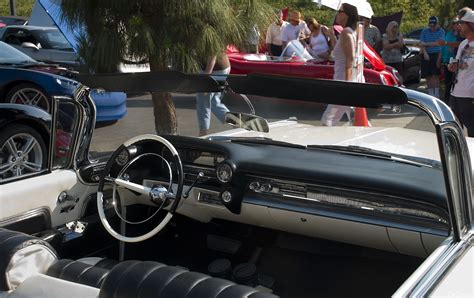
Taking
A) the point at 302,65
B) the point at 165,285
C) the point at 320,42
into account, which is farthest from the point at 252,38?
the point at 320,42

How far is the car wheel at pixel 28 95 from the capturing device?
8.05 metres

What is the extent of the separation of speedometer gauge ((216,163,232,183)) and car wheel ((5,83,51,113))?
5.66 m

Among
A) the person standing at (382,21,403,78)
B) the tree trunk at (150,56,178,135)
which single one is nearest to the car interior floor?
the tree trunk at (150,56,178,135)

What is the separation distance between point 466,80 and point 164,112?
2983mm

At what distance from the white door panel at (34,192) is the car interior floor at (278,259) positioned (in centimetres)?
46

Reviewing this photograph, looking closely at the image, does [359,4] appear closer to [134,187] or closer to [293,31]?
[293,31]

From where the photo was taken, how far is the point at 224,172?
2.89m

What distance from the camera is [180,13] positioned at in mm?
4953

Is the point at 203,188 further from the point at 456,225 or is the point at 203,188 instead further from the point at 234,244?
the point at 456,225

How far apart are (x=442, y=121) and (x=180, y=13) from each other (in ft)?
10.6

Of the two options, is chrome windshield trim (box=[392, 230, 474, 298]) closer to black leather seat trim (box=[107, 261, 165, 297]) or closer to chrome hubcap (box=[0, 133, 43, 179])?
black leather seat trim (box=[107, 261, 165, 297])

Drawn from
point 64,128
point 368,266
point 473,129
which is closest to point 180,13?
point 64,128

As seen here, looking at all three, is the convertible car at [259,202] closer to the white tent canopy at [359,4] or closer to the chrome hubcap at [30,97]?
the chrome hubcap at [30,97]

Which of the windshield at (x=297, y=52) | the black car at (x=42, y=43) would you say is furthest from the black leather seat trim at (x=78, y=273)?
the black car at (x=42, y=43)
